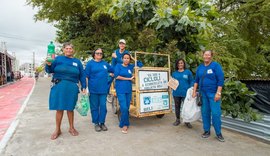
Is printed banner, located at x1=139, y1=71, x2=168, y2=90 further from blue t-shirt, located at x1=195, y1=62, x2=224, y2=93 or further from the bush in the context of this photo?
the bush

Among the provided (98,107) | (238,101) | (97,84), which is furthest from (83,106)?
(238,101)

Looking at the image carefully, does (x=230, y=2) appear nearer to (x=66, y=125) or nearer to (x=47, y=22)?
(x=66, y=125)

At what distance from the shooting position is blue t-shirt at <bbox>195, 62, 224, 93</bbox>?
423cm

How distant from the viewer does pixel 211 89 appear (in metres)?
4.36

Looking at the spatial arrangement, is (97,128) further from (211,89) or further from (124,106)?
(211,89)

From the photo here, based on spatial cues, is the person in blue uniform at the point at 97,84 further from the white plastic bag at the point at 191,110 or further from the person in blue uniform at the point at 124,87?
the white plastic bag at the point at 191,110

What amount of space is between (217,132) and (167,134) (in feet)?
3.33

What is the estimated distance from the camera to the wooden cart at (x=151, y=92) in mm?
5184

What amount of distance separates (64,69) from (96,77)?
2.52 feet

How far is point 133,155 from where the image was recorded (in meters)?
3.66

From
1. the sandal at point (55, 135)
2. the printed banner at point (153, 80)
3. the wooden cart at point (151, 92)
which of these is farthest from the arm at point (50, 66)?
the printed banner at point (153, 80)

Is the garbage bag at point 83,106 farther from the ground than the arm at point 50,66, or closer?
closer

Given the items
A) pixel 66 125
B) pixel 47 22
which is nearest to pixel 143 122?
pixel 66 125

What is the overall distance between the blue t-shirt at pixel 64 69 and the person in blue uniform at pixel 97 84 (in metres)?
0.41
